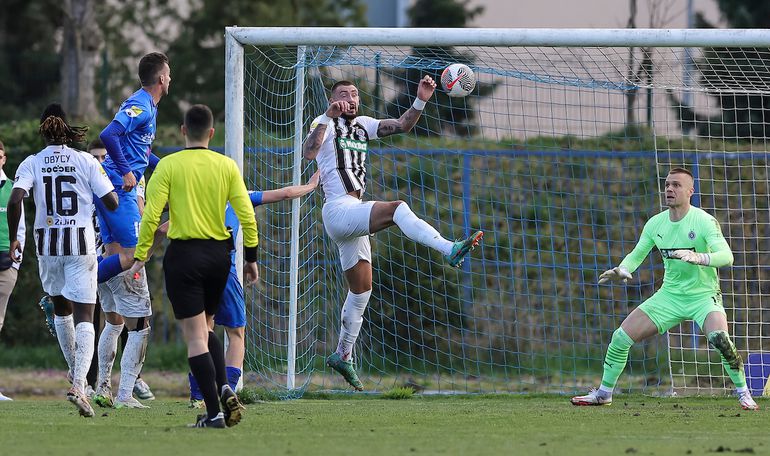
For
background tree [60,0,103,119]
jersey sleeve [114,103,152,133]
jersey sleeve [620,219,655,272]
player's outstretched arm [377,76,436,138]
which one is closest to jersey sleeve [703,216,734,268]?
jersey sleeve [620,219,655,272]

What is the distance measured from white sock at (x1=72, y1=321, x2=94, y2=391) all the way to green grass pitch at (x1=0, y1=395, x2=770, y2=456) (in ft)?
1.04

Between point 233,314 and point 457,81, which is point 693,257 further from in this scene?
point 233,314

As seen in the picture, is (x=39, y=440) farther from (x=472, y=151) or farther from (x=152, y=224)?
(x=472, y=151)

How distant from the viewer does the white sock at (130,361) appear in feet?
31.2

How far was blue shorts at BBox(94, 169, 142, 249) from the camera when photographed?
9516 millimetres

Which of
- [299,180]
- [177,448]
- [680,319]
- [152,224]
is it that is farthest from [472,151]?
[177,448]

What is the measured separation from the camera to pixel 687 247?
9.78m

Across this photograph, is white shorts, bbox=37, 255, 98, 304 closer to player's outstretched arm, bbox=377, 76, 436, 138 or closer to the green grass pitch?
the green grass pitch

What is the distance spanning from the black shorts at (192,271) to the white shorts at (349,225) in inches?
95.7

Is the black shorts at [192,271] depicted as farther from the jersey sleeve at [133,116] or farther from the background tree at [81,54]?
the background tree at [81,54]

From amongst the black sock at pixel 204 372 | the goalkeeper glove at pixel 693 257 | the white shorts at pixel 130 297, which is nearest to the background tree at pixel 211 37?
the white shorts at pixel 130 297

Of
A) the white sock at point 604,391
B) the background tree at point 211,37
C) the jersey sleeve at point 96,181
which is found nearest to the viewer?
the jersey sleeve at point 96,181

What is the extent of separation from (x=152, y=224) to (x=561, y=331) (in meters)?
7.66

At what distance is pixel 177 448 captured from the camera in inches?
267
